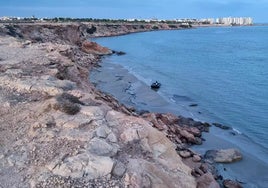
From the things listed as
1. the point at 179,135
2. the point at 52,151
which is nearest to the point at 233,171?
the point at 179,135

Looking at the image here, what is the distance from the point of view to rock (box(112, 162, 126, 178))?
11066mm

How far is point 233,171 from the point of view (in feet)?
64.4

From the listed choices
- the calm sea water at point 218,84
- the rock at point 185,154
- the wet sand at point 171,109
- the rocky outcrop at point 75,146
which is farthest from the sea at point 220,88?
the rocky outcrop at point 75,146

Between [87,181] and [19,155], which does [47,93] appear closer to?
[19,155]

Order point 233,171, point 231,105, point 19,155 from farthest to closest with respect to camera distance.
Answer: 1. point 231,105
2. point 233,171
3. point 19,155

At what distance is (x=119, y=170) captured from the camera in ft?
36.8

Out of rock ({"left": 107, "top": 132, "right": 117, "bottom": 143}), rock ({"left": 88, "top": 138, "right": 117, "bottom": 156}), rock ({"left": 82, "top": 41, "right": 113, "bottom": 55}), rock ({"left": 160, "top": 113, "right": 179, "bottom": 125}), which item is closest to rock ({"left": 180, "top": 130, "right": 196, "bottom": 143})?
rock ({"left": 160, "top": 113, "right": 179, "bottom": 125})

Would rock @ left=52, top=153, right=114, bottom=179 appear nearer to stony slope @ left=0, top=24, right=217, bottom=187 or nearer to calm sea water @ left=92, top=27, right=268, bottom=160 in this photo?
stony slope @ left=0, top=24, right=217, bottom=187

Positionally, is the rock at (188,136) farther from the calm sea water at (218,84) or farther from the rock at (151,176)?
the rock at (151,176)

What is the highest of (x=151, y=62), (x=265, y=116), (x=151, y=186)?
(x=151, y=186)

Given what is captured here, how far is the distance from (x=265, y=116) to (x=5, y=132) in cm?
2096

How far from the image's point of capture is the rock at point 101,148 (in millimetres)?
11948

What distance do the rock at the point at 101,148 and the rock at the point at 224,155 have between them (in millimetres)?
9906

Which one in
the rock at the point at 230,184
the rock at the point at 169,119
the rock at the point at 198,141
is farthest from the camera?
the rock at the point at 169,119
